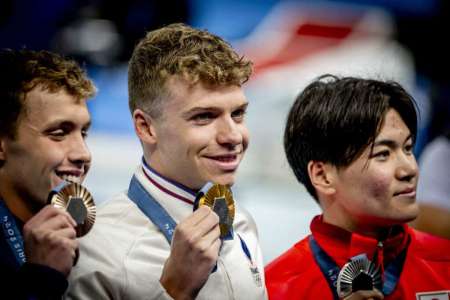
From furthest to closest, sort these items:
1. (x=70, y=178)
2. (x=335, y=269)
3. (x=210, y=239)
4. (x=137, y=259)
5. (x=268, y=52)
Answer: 1. (x=268, y=52)
2. (x=335, y=269)
3. (x=70, y=178)
4. (x=137, y=259)
5. (x=210, y=239)

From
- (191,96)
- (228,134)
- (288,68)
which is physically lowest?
(288,68)

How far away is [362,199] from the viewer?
253 cm

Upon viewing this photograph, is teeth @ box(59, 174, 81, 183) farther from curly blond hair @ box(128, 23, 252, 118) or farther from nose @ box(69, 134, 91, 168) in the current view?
curly blond hair @ box(128, 23, 252, 118)

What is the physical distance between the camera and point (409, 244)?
8.61 ft

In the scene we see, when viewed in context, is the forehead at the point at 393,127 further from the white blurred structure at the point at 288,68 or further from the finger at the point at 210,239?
the white blurred structure at the point at 288,68

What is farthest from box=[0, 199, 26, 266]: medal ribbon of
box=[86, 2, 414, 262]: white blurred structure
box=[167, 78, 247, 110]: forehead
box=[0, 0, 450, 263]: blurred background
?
box=[86, 2, 414, 262]: white blurred structure

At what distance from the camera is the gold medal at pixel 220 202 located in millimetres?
2074

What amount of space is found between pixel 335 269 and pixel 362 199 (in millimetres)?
239

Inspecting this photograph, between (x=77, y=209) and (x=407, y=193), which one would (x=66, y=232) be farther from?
(x=407, y=193)

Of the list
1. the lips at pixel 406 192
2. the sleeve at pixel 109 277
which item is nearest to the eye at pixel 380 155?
the lips at pixel 406 192

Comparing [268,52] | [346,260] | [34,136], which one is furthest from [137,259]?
[268,52]

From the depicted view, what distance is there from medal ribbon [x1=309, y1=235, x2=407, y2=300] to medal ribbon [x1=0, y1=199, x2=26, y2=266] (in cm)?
94

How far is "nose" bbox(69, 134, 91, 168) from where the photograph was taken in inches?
89.2

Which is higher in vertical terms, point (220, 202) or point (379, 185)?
point (220, 202)
